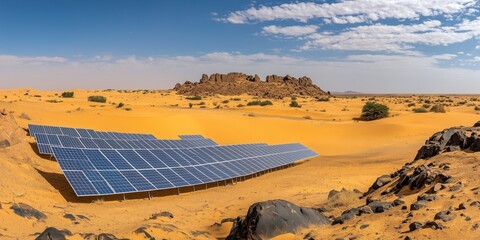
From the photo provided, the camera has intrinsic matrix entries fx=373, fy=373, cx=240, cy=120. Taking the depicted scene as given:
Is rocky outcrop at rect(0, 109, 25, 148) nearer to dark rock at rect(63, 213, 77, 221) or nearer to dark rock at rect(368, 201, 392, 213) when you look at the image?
dark rock at rect(63, 213, 77, 221)

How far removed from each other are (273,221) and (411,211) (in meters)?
3.42

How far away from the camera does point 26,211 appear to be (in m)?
11.3

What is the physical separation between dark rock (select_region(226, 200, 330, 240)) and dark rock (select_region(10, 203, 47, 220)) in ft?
19.3

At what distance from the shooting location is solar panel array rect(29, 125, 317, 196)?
15.5 m

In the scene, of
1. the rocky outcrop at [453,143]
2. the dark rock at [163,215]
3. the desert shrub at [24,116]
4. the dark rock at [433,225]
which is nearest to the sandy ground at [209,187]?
the desert shrub at [24,116]

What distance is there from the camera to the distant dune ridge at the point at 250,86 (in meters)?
112

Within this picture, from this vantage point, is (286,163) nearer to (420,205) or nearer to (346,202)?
(346,202)

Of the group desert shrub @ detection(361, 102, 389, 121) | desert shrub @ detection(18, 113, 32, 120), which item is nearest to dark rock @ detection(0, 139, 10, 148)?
desert shrub @ detection(18, 113, 32, 120)

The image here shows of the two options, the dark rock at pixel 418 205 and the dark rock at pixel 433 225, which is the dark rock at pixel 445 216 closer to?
the dark rock at pixel 433 225

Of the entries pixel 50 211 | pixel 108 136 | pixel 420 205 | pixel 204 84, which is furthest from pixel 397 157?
pixel 204 84

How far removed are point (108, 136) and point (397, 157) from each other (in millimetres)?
20722

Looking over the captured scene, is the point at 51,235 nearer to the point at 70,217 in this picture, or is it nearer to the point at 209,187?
the point at 70,217

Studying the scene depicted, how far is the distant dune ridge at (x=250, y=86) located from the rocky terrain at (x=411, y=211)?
3616 inches

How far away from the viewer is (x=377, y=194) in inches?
515
